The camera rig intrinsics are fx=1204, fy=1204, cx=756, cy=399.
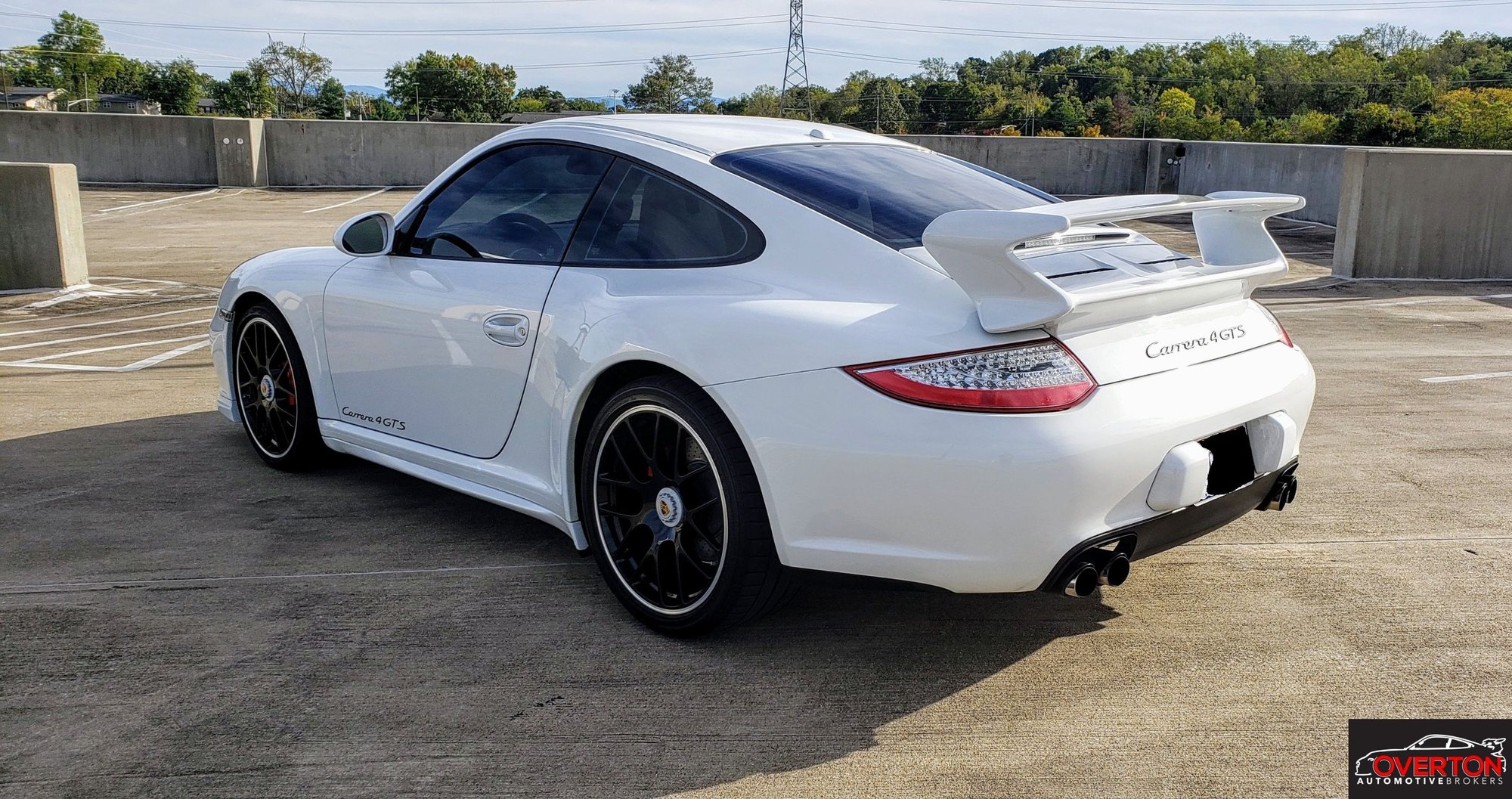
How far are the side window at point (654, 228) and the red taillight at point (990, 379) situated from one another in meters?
0.65

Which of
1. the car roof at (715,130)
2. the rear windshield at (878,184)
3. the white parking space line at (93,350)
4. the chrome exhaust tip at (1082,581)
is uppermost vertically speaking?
the car roof at (715,130)

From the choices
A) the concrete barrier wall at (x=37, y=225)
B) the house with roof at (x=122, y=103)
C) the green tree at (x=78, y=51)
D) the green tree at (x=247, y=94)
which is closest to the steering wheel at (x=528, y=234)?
the concrete barrier wall at (x=37, y=225)

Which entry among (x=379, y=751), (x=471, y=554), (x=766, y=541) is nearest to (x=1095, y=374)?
(x=766, y=541)

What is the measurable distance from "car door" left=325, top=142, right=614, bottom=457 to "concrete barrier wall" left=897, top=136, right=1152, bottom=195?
23060 millimetres

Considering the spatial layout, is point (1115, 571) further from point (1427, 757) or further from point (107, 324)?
point (107, 324)

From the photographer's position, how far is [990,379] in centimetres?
265

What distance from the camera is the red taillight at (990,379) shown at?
2639mm

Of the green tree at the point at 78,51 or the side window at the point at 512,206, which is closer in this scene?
the side window at the point at 512,206

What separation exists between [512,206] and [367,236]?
669mm

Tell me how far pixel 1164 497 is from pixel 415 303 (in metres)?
2.41

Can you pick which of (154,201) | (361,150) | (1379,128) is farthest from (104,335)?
(1379,128)

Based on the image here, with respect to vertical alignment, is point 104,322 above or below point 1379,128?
below

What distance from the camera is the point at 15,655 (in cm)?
317

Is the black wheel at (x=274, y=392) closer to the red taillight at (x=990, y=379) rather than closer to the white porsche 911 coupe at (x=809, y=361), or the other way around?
the white porsche 911 coupe at (x=809, y=361)
